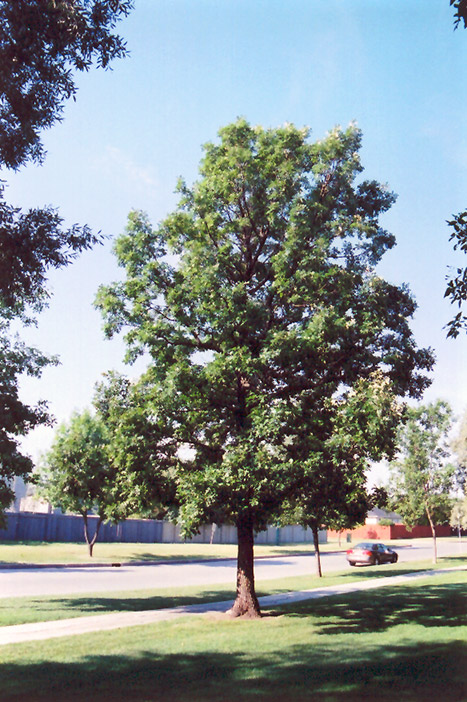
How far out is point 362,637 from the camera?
11.3 meters

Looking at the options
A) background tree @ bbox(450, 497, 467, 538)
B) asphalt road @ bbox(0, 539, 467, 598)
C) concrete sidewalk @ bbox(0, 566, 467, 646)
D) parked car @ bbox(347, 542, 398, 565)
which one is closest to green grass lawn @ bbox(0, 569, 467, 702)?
concrete sidewalk @ bbox(0, 566, 467, 646)

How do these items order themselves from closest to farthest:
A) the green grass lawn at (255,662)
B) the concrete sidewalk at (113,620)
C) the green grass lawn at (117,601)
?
the green grass lawn at (255,662)
the concrete sidewalk at (113,620)
the green grass lawn at (117,601)

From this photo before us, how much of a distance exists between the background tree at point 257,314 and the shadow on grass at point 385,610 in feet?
7.02

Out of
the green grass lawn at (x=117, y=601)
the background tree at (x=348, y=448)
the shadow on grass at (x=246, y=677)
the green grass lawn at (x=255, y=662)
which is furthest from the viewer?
the green grass lawn at (x=117, y=601)

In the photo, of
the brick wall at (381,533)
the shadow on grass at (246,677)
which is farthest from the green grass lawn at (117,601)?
the brick wall at (381,533)

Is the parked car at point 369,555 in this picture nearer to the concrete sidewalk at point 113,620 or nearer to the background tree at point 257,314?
the concrete sidewalk at point 113,620

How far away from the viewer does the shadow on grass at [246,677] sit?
7.20 metres

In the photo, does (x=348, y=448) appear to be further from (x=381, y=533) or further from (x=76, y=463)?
(x=381, y=533)

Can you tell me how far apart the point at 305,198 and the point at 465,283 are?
326 inches

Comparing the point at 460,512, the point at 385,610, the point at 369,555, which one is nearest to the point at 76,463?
the point at 369,555

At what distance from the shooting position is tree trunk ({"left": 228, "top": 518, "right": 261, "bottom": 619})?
14.1 meters

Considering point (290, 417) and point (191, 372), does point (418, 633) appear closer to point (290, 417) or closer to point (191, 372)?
point (290, 417)

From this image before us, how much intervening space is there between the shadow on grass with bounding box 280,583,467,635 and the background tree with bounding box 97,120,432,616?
214 centimetres

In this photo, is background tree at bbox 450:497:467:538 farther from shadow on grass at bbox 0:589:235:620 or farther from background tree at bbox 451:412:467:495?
shadow on grass at bbox 0:589:235:620
